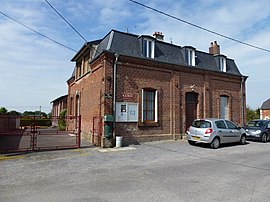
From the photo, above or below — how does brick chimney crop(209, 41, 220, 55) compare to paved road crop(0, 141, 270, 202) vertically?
above

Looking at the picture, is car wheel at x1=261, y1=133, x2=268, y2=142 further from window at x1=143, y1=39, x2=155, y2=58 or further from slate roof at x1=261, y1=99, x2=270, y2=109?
slate roof at x1=261, y1=99, x2=270, y2=109

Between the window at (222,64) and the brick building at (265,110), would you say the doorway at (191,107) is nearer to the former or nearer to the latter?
the window at (222,64)

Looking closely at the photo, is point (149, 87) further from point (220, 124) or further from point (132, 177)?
point (132, 177)

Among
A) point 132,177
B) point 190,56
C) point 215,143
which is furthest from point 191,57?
point 132,177

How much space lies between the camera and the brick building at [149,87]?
12.1 meters

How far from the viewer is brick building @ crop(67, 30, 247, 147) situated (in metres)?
12.1

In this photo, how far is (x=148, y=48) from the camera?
45.4ft

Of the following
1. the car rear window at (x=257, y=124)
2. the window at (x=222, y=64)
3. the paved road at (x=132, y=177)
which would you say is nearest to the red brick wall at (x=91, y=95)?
the paved road at (x=132, y=177)

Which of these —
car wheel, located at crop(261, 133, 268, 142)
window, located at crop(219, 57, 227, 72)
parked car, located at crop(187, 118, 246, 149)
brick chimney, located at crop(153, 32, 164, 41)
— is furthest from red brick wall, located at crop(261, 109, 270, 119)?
parked car, located at crop(187, 118, 246, 149)

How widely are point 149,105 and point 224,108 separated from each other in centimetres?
741

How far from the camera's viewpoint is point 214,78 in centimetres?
1677

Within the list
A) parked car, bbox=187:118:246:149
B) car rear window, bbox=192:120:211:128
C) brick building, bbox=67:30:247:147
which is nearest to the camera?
parked car, bbox=187:118:246:149

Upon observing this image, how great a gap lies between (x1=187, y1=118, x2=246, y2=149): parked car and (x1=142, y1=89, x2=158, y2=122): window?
2.45 m

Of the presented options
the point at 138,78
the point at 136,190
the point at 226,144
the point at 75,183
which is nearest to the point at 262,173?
the point at 136,190
